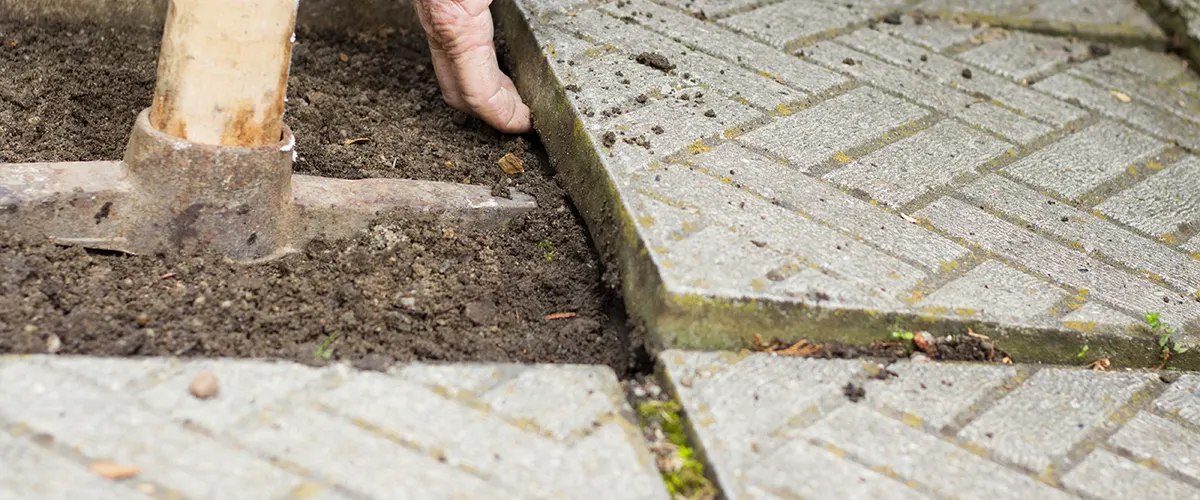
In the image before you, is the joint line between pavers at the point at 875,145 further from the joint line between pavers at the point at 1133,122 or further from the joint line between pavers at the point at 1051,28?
the joint line between pavers at the point at 1051,28

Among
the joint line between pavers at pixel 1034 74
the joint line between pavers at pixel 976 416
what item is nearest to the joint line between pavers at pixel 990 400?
the joint line between pavers at pixel 976 416

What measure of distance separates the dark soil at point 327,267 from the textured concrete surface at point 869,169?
14 cm

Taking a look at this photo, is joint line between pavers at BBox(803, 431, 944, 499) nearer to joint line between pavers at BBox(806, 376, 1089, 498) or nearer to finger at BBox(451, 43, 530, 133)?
joint line between pavers at BBox(806, 376, 1089, 498)

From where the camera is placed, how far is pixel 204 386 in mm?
1683

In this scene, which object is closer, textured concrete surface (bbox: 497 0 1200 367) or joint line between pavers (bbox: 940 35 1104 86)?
textured concrete surface (bbox: 497 0 1200 367)

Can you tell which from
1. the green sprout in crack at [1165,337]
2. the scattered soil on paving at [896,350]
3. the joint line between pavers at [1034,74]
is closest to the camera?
the scattered soil on paving at [896,350]

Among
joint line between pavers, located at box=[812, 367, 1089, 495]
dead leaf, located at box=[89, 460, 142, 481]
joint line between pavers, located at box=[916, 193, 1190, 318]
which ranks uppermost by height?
joint line between pavers, located at box=[916, 193, 1190, 318]

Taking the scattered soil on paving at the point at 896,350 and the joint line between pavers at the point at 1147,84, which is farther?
the joint line between pavers at the point at 1147,84

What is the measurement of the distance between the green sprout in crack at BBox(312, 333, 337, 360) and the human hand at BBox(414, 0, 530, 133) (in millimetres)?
871

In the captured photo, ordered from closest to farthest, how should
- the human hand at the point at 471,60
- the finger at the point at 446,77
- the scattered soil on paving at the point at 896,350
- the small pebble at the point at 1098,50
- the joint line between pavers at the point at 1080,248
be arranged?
the scattered soil on paving at the point at 896,350, the joint line between pavers at the point at 1080,248, the human hand at the point at 471,60, the finger at the point at 446,77, the small pebble at the point at 1098,50

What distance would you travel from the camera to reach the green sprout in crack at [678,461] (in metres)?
1.71

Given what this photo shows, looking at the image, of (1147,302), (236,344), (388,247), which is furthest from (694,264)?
(1147,302)

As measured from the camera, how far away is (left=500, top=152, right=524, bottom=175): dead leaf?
264 centimetres

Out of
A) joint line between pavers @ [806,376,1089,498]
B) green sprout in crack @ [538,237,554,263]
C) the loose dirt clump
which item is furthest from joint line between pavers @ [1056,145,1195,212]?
green sprout in crack @ [538,237,554,263]
